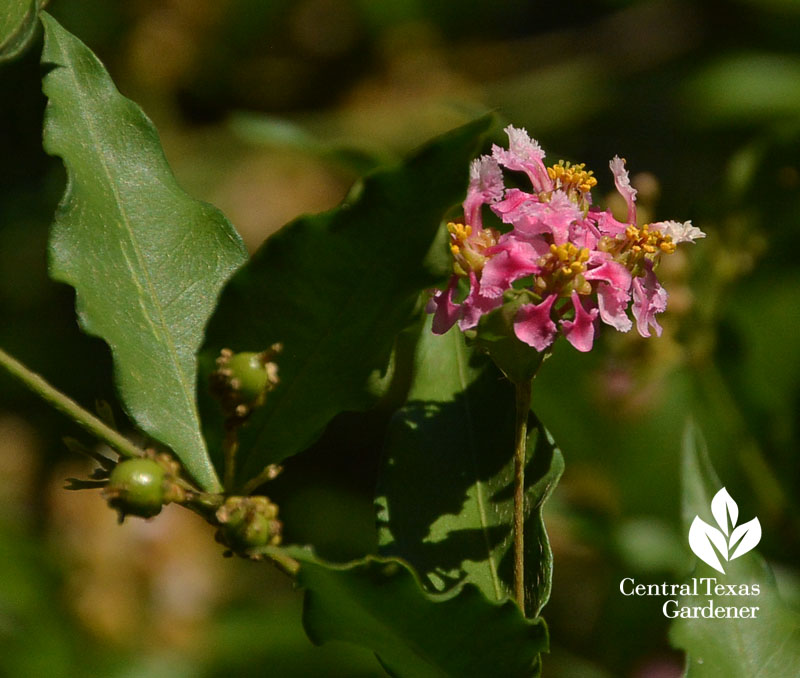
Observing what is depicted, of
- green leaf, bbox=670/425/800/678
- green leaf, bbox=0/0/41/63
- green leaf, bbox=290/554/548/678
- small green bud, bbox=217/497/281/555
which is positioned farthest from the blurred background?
green leaf, bbox=290/554/548/678

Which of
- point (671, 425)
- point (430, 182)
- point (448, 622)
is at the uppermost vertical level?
point (430, 182)

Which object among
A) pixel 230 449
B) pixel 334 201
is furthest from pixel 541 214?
pixel 334 201

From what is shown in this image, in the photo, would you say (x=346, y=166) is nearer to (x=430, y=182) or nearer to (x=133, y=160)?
(x=133, y=160)

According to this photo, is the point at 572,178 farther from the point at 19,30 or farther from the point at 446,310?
the point at 19,30

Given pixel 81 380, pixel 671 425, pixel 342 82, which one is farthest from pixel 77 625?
pixel 342 82

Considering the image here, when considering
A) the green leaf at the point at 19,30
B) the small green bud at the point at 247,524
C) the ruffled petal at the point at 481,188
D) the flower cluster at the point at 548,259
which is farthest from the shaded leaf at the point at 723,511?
the green leaf at the point at 19,30

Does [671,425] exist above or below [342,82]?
below

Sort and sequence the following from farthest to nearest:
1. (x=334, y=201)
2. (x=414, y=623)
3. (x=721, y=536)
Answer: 1. (x=334, y=201)
2. (x=721, y=536)
3. (x=414, y=623)
